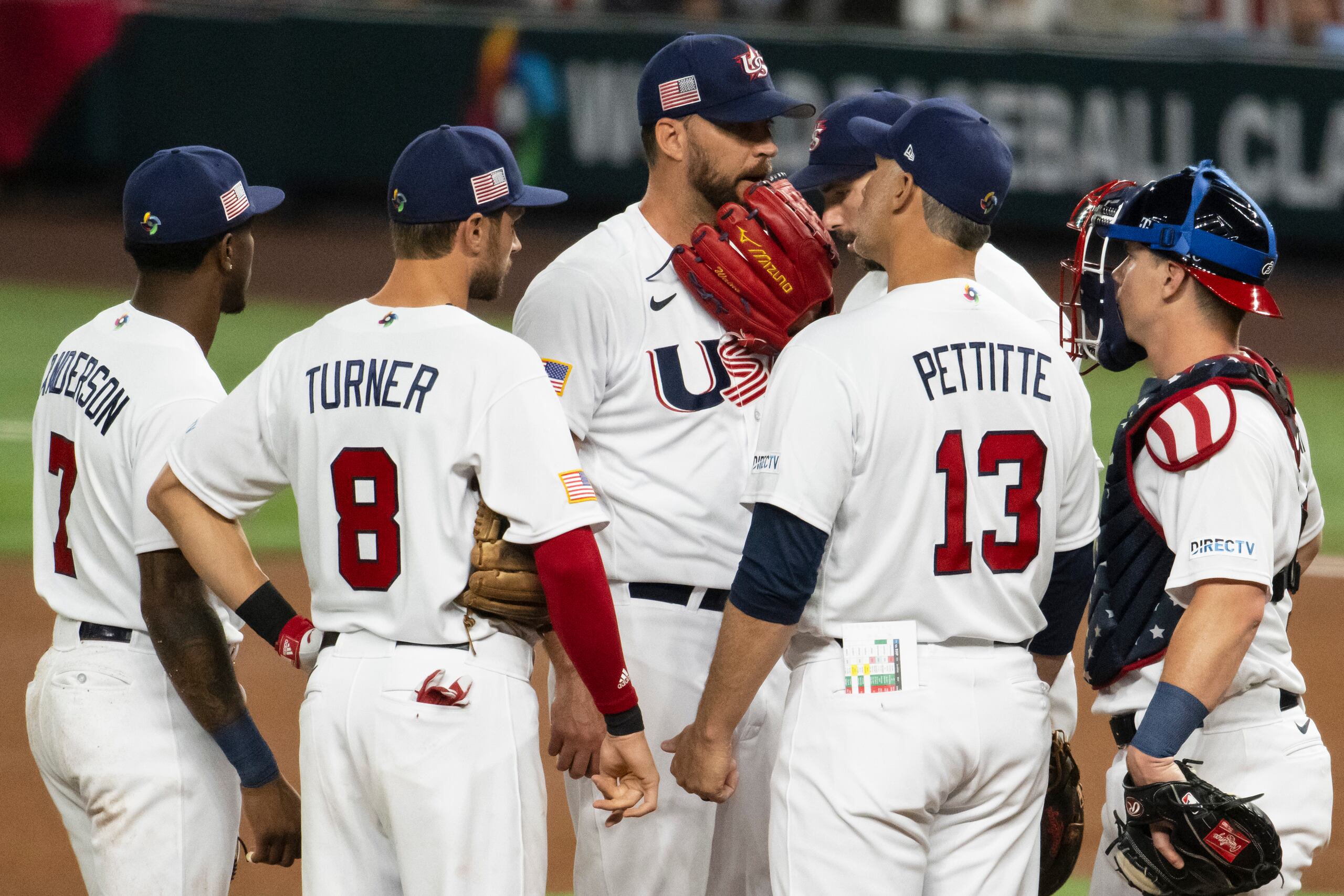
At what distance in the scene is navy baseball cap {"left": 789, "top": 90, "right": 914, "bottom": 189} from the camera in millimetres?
4309

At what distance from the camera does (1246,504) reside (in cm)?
302

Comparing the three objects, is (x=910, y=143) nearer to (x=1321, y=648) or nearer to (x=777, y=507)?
(x=777, y=507)

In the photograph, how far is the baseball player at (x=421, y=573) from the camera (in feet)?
10.1

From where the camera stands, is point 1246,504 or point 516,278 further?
point 516,278

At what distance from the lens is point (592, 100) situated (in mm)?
17047

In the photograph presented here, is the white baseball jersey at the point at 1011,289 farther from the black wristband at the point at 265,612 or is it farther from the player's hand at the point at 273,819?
the player's hand at the point at 273,819

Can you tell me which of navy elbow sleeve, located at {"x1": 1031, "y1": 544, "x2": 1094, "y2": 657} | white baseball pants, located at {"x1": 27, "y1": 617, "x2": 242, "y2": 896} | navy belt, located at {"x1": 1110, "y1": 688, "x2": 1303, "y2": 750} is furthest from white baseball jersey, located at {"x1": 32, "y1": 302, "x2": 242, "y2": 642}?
navy belt, located at {"x1": 1110, "y1": 688, "x2": 1303, "y2": 750}

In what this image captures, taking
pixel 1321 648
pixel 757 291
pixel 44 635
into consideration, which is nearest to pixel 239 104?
pixel 44 635

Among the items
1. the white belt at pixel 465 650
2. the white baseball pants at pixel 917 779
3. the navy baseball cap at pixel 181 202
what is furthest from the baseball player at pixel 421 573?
the navy baseball cap at pixel 181 202

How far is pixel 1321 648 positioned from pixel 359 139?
41.9ft

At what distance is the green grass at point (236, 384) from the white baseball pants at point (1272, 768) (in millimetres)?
6163

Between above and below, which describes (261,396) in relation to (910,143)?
below

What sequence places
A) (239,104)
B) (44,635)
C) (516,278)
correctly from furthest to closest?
(239,104) < (516,278) < (44,635)

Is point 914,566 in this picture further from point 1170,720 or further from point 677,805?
point 677,805
